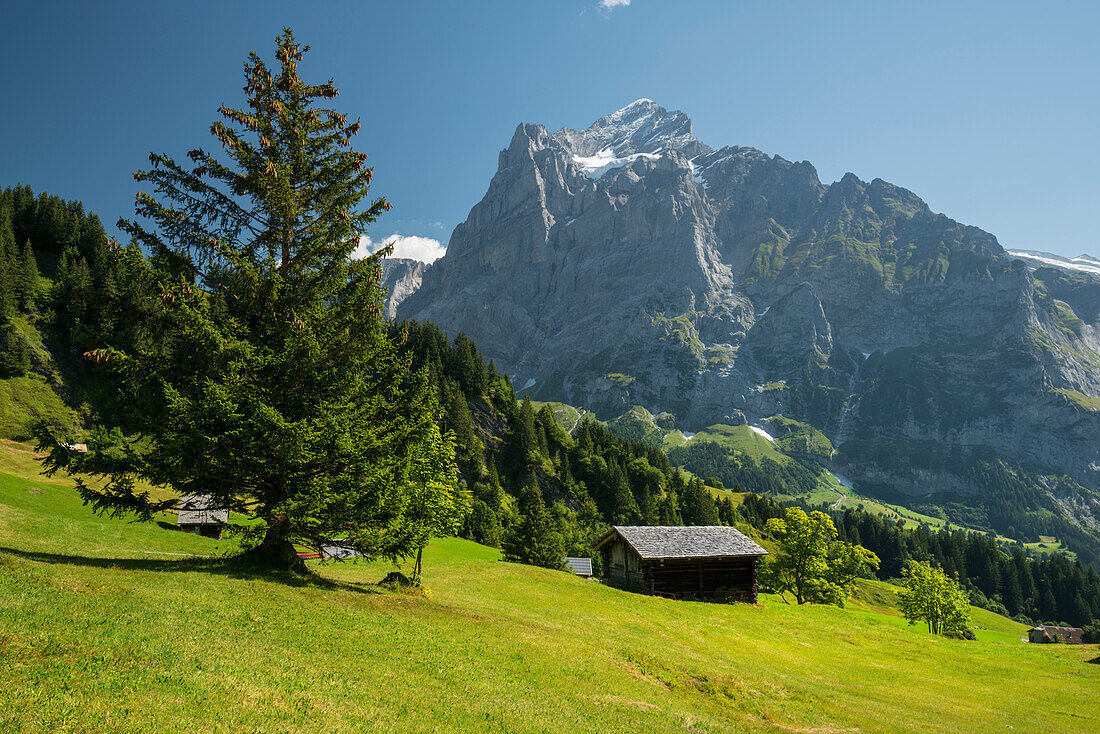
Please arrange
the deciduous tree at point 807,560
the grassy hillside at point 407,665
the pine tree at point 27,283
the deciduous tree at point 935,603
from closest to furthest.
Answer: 1. the grassy hillside at point 407,665
2. the deciduous tree at point 807,560
3. the deciduous tree at point 935,603
4. the pine tree at point 27,283

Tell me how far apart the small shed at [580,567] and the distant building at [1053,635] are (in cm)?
8099

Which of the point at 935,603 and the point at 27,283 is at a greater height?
the point at 27,283

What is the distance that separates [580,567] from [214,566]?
47179 mm

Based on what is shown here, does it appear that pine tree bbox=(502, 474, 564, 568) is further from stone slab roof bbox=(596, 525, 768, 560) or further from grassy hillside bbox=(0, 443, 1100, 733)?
grassy hillside bbox=(0, 443, 1100, 733)

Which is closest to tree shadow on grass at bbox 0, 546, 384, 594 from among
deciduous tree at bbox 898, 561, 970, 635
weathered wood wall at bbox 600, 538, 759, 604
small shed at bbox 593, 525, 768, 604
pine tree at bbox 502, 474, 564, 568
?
small shed at bbox 593, 525, 768, 604

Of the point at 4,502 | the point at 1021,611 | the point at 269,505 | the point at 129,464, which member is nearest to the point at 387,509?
the point at 269,505

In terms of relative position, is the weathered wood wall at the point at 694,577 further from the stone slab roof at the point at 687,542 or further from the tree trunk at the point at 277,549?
the tree trunk at the point at 277,549

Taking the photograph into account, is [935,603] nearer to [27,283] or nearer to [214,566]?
[214,566]

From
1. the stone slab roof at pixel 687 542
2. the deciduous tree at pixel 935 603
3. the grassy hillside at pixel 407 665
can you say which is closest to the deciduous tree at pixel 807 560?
the deciduous tree at pixel 935 603

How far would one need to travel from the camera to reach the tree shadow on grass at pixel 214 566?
52.6 feet

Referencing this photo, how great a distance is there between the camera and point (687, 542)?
50344 millimetres

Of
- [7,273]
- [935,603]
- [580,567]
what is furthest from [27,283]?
[935,603]

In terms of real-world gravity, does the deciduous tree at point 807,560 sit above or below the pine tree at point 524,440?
below

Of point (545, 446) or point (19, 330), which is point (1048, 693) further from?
point (19, 330)
